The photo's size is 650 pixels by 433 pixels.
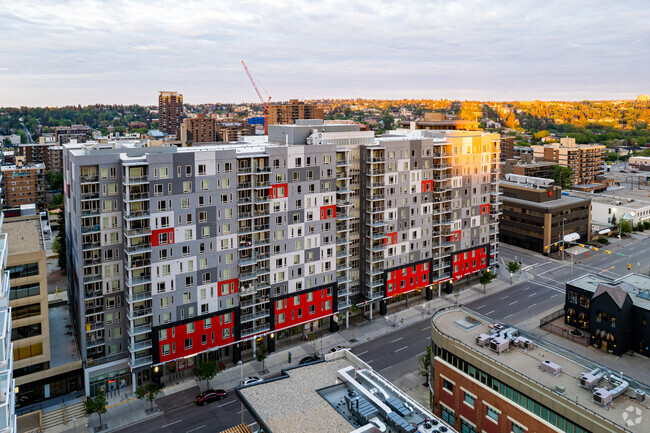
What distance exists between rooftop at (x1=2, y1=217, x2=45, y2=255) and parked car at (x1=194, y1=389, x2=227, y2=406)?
28119mm

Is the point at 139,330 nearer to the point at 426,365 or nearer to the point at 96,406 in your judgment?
the point at 96,406

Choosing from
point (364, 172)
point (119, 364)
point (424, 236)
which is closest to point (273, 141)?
point (364, 172)

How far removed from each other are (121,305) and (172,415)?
15587 millimetres

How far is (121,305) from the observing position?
63250mm

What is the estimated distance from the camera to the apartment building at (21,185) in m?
164

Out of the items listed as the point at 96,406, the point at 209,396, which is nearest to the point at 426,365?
the point at 209,396

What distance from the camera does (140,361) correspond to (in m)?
62.4

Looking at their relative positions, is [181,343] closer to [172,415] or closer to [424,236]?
[172,415]

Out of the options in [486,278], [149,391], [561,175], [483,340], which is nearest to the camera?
[483,340]

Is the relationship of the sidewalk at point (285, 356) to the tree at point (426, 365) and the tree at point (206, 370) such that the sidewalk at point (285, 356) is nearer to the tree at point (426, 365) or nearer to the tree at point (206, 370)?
the tree at point (206, 370)

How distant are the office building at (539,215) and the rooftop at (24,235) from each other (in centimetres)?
10741

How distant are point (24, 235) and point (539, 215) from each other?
10968 cm

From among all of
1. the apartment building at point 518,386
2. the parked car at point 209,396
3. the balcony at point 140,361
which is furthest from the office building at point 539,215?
the balcony at point 140,361

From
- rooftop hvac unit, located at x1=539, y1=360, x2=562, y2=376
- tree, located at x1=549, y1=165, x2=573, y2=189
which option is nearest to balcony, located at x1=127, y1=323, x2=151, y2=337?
rooftop hvac unit, located at x1=539, y1=360, x2=562, y2=376
